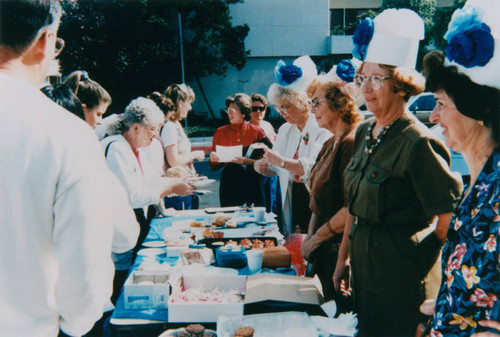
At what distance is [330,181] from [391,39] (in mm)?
805

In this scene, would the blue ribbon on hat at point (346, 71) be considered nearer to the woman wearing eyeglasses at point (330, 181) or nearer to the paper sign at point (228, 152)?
the woman wearing eyeglasses at point (330, 181)

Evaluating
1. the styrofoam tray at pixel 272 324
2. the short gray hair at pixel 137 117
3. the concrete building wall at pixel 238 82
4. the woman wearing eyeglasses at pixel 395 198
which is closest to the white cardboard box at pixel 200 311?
the styrofoam tray at pixel 272 324

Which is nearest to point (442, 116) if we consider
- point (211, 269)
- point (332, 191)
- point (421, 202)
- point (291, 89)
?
point (421, 202)

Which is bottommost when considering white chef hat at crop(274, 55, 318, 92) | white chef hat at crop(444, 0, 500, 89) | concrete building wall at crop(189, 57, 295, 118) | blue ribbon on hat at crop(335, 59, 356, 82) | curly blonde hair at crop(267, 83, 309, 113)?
concrete building wall at crop(189, 57, 295, 118)

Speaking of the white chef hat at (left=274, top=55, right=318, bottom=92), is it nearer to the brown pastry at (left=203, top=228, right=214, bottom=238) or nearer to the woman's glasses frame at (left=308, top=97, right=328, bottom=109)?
the woman's glasses frame at (left=308, top=97, right=328, bottom=109)

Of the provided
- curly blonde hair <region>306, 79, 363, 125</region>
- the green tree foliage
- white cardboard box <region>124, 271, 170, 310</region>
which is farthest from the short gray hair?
the green tree foliage

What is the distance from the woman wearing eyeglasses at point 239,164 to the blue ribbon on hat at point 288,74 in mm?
1030

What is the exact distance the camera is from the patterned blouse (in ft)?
3.68

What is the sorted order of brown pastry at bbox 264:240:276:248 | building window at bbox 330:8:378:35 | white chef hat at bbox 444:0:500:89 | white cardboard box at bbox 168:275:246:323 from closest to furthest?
white chef hat at bbox 444:0:500:89, white cardboard box at bbox 168:275:246:323, brown pastry at bbox 264:240:276:248, building window at bbox 330:8:378:35

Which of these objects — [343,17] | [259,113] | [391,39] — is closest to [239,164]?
A: [259,113]

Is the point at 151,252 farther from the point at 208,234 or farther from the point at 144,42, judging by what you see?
the point at 144,42

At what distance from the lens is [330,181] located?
2.39 m

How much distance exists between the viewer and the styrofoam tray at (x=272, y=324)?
1687mm

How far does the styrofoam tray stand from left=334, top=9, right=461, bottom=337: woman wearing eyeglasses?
347 millimetres
